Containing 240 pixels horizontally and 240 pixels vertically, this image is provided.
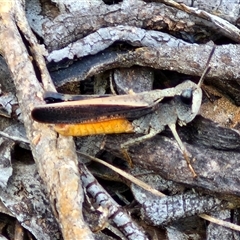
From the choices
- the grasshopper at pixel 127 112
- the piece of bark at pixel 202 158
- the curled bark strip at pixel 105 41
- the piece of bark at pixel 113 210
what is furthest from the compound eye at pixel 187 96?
the piece of bark at pixel 113 210

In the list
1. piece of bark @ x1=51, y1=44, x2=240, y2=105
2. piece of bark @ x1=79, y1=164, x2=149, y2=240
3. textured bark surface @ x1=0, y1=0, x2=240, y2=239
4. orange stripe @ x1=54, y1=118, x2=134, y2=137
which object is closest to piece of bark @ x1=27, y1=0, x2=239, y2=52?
textured bark surface @ x1=0, y1=0, x2=240, y2=239

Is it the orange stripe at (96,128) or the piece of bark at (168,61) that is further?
the piece of bark at (168,61)

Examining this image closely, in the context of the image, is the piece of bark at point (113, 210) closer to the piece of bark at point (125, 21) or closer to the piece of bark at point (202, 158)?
the piece of bark at point (202, 158)

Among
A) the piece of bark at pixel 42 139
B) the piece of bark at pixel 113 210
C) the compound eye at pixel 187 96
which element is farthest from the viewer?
the compound eye at pixel 187 96

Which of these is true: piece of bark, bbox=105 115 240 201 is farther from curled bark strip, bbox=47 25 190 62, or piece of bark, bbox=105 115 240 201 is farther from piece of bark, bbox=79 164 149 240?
curled bark strip, bbox=47 25 190 62

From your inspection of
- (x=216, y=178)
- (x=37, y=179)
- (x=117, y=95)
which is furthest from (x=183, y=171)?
(x=37, y=179)

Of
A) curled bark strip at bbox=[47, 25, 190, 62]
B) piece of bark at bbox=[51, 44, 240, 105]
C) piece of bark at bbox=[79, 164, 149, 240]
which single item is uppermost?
curled bark strip at bbox=[47, 25, 190, 62]

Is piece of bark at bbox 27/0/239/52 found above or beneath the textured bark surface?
above

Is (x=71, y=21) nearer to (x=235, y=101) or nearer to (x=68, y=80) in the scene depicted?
(x=68, y=80)
